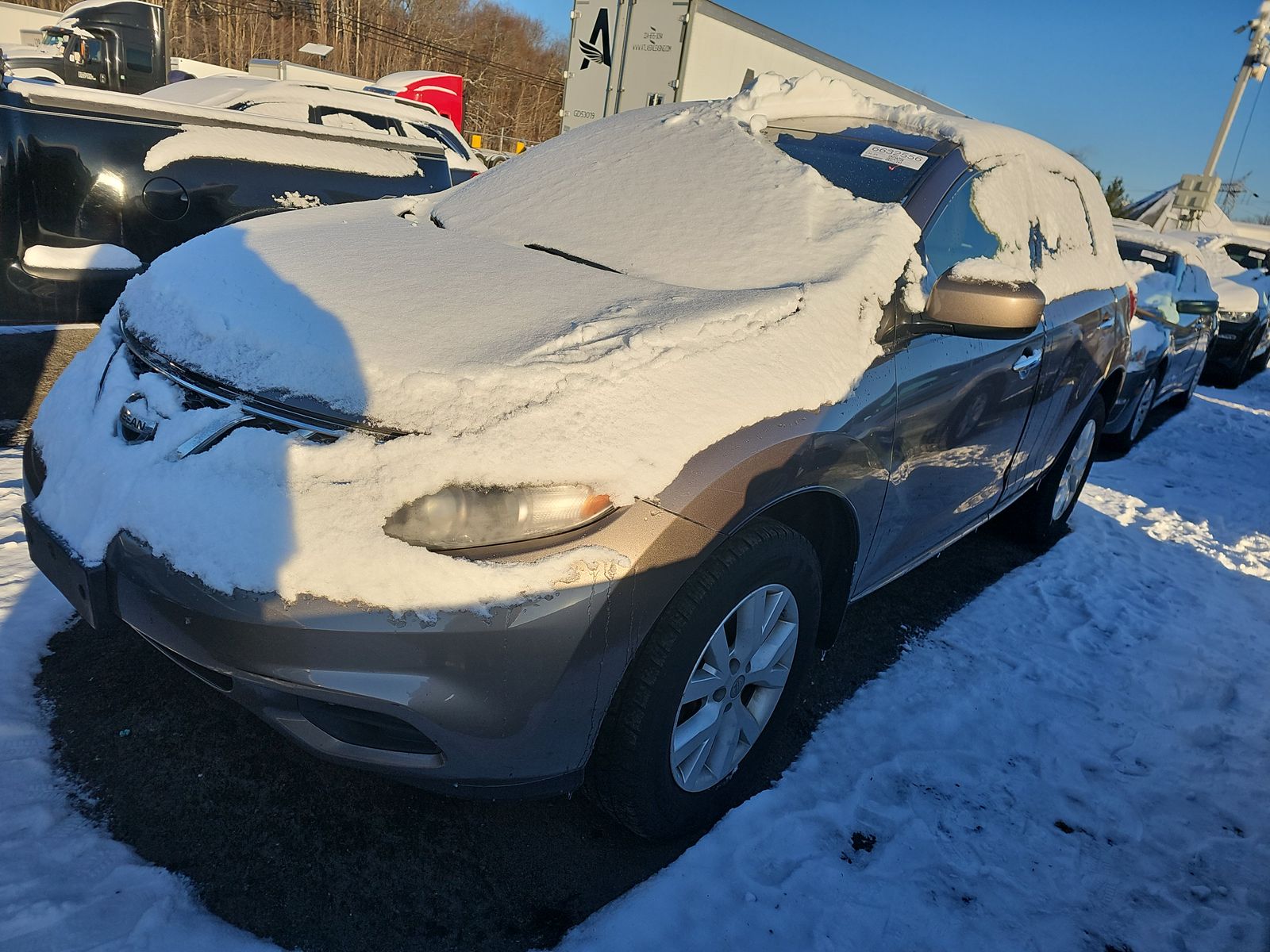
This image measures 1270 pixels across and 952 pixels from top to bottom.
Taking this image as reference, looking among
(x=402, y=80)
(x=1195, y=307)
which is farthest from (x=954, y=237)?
(x=402, y=80)

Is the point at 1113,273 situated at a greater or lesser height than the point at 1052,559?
greater

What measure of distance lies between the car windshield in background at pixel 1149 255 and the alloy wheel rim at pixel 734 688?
733 cm

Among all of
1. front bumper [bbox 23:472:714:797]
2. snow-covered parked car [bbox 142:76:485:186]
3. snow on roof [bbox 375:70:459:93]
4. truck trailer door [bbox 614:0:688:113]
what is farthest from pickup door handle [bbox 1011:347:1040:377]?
snow on roof [bbox 375:70:459:93]

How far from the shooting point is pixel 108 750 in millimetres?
2014

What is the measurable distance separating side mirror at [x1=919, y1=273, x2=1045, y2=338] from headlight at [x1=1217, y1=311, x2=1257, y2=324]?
979 cm

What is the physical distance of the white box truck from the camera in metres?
10.4

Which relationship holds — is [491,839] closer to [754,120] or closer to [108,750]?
[108,750]

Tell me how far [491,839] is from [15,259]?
9.75 feet

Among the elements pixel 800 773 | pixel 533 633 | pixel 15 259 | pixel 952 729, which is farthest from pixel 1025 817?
pixel 15 259

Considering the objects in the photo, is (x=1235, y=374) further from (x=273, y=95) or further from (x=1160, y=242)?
(x=273, y=95)

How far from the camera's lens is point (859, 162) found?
257cm

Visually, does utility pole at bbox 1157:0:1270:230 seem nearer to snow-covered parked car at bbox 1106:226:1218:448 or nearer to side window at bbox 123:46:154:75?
snow-covered parked car at bbox 1106:226:1218:448

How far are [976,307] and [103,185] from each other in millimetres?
3353

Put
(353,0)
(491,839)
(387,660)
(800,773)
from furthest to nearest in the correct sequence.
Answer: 1. (353,0)
2. (800,773)
3. (491,839)
4. (387,660)
